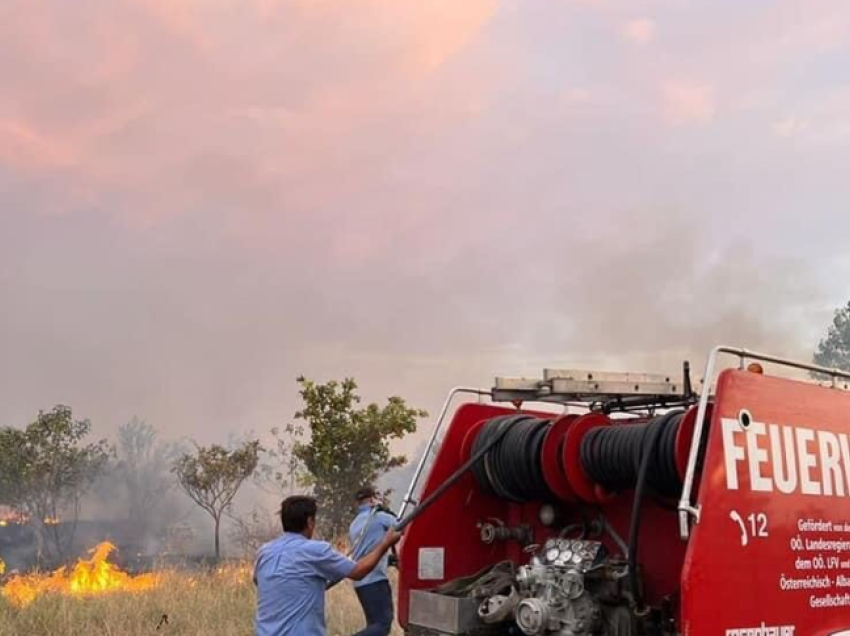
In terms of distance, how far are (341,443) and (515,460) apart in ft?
32.3

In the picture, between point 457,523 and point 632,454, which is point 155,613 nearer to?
point 457,523

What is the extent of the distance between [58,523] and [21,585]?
1216 cm

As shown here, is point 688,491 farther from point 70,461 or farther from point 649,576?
point 70,461

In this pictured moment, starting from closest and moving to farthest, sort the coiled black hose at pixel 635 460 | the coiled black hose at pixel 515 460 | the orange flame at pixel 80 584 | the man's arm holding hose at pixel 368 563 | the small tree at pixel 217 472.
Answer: the coiled black hose at pixel 635 460, the man's arm holding hose at pixel 368 563, the coiled black hose at pixel 515 460, the orange flame at pixel 80 584, the small tree at pixel 217 472

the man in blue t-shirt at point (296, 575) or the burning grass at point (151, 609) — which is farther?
the burning grass at point (151, 609)

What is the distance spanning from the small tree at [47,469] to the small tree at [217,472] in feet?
8.04

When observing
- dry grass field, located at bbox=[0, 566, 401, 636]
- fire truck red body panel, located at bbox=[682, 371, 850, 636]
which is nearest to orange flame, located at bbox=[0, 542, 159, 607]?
dry grass field, located at bbox=[0, 566, 401, 636]

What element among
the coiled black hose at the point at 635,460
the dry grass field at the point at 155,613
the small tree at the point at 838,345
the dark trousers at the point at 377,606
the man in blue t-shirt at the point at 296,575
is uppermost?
the small tree at the point at 838,345

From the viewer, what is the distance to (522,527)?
18.7 ft

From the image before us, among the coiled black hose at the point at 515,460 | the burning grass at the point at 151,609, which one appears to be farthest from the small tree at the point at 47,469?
the coiled black hose at the point at 515,460

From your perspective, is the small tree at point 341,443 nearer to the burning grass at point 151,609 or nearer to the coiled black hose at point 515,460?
the burning grass at point 151,609

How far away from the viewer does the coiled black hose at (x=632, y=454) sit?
4.46 m

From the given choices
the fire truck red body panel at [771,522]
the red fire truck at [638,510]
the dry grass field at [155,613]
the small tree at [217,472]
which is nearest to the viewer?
the fire truck red body panel at [771,522]

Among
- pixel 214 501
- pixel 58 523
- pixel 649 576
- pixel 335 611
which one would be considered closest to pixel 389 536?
pixel 649 576
